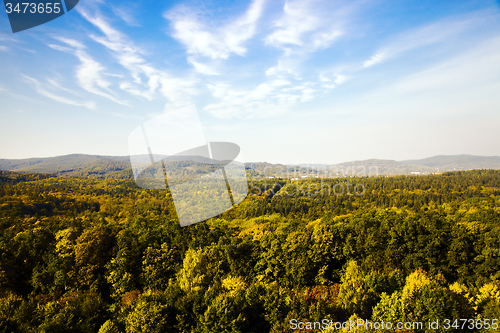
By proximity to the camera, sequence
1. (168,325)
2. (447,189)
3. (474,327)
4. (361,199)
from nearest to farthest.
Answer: (474,327), (168,325), (361,199), (447,189)

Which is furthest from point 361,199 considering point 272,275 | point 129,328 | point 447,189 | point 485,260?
point 129,328

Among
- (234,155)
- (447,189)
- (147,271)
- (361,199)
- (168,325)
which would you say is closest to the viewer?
(234,155)

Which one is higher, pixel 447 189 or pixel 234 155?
pixel 234 155

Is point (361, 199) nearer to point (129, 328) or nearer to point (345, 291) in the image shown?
point (345, 291)

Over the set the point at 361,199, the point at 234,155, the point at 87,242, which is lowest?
the point at 361,199

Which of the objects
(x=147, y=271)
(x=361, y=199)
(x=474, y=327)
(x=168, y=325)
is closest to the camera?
(x=474, y=327)

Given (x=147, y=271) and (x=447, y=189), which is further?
(x=447, y=189)

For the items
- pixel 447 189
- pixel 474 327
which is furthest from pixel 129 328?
pixel 447 189

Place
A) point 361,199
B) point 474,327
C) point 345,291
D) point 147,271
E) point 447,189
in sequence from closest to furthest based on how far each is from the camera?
point 474,327 → point 345,291 → point 147,271 → point 361,199 → point 447,189

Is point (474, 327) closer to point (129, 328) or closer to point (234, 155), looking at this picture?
point (234, 155)
